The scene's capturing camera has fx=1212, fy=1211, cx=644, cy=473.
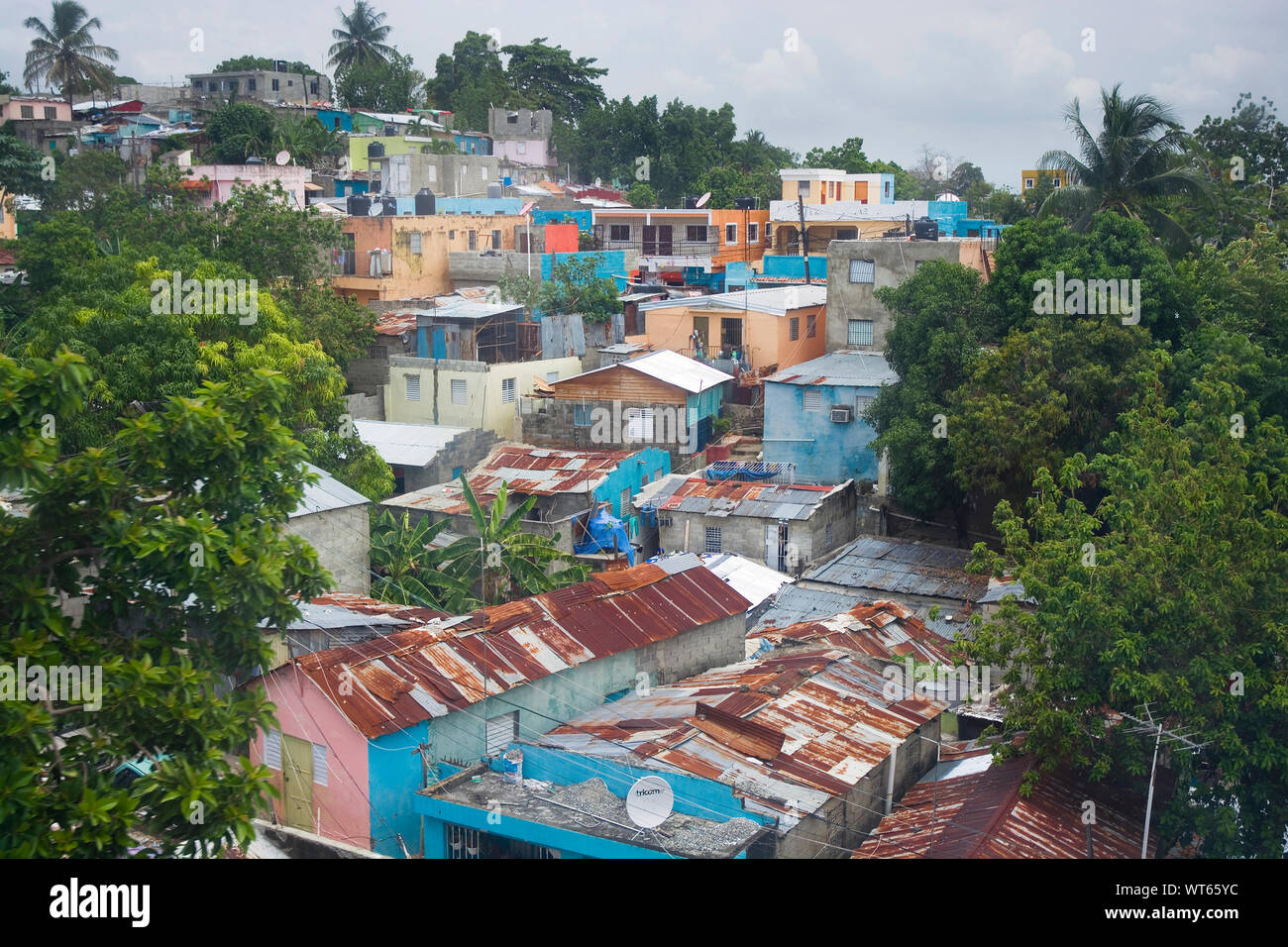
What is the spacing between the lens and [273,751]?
13.5m

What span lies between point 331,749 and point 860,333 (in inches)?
827

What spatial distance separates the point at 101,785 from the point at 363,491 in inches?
615

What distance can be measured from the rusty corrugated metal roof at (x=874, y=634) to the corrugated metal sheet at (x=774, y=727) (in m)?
1.52

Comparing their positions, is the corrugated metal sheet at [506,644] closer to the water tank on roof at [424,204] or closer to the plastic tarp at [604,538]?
the plastic tarp at [604,538]

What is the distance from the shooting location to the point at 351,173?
158ft

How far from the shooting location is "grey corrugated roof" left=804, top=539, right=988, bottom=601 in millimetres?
21578

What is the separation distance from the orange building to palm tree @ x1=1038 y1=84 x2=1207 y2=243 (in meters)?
7.30

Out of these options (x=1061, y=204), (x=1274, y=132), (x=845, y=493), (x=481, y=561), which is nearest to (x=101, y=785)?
(x=481, y=561)

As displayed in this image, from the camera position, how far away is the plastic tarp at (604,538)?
23.9m

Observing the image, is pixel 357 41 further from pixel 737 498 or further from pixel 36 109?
pixel 737 498

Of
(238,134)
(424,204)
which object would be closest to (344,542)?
(424,204)

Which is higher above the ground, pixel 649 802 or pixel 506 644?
pixel 506 644

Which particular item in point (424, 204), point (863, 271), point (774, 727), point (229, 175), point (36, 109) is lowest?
point (774, 727)
